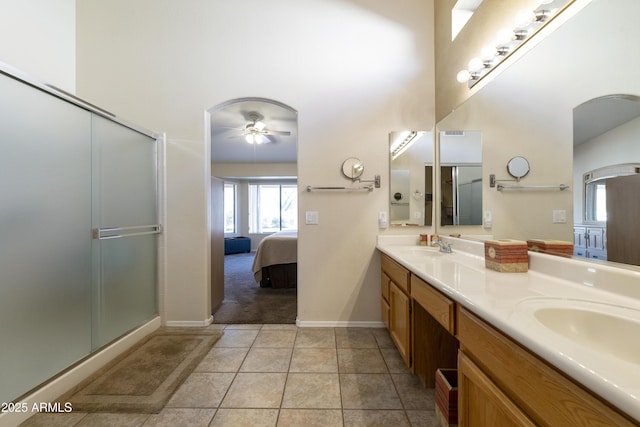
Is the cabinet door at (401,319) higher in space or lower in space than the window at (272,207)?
lower

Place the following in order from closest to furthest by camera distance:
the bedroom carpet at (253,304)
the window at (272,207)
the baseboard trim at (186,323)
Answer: the baseboard trim at (186,323) → the bedroom carpet at (253,304) → the window at (272,207)

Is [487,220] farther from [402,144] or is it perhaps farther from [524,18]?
[524,18]

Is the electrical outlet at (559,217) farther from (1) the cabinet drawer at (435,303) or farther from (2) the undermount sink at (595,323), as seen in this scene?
(1) the cabinet drawer at (435,303)

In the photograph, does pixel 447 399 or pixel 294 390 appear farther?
pixel 294 390

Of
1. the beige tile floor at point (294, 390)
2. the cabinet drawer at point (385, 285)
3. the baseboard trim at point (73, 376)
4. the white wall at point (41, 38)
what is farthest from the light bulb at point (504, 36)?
the baseboard trim at point (73, 376)

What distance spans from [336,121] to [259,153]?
3.72m

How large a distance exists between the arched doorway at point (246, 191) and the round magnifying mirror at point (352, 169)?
0.72 m

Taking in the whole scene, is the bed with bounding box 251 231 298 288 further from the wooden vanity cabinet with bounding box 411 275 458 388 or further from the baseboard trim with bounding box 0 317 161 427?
the wooden vanity cabinet with bounding box 411 275 458 388

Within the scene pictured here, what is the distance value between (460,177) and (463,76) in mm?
756

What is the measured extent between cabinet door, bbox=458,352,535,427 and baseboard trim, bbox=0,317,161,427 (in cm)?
211

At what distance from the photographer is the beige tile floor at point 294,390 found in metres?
1.29

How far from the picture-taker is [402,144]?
233 cm

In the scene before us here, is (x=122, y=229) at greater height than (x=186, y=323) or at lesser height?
greater

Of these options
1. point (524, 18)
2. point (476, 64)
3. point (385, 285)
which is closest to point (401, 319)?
point (385, 285)
